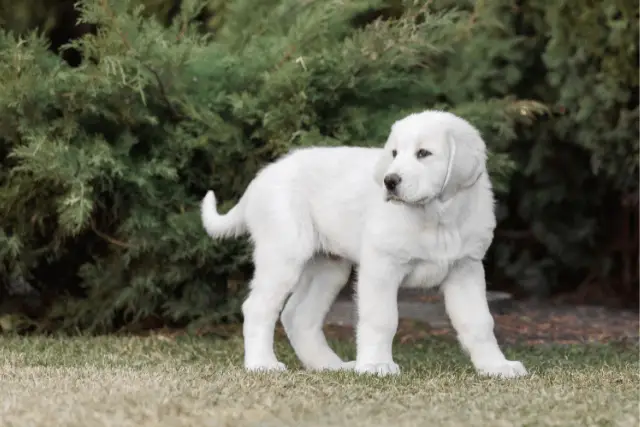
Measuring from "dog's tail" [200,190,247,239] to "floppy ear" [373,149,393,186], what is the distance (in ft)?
3.42

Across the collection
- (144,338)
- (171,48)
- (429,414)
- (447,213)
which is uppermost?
(171,48)

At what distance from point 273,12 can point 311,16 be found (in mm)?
506

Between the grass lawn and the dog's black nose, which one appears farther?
the dog's black nose

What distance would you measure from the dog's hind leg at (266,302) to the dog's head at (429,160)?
674 mm

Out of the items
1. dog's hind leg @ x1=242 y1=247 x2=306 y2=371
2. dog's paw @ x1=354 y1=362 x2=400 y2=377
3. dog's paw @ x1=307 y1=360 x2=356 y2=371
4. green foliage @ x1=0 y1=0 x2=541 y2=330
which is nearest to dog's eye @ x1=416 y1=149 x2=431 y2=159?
dog's hind leg @ x1=242 y1=247 x2=306 y2=371

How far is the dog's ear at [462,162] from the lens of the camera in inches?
213

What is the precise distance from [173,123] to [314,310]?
2102 mm

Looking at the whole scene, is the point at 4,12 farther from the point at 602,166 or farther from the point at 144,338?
the point at 602,166

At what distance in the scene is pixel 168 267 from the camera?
7656 millimetres

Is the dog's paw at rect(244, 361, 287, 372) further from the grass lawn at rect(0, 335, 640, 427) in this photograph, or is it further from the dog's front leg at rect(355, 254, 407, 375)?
the dog's front leg at rect(355, 254, 407, 375)

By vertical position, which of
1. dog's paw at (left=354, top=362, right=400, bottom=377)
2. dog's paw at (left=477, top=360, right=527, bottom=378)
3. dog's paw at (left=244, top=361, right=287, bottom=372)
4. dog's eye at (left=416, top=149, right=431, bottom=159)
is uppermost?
dog's eye at (left=416, top=149, right=431, bottom=159)

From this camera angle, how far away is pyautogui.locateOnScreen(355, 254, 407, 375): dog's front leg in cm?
548

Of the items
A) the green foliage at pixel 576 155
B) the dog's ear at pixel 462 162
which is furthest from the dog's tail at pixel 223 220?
the green foliage at pixel 576 155

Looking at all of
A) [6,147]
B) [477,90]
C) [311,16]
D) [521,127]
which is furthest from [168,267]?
[521,127]
